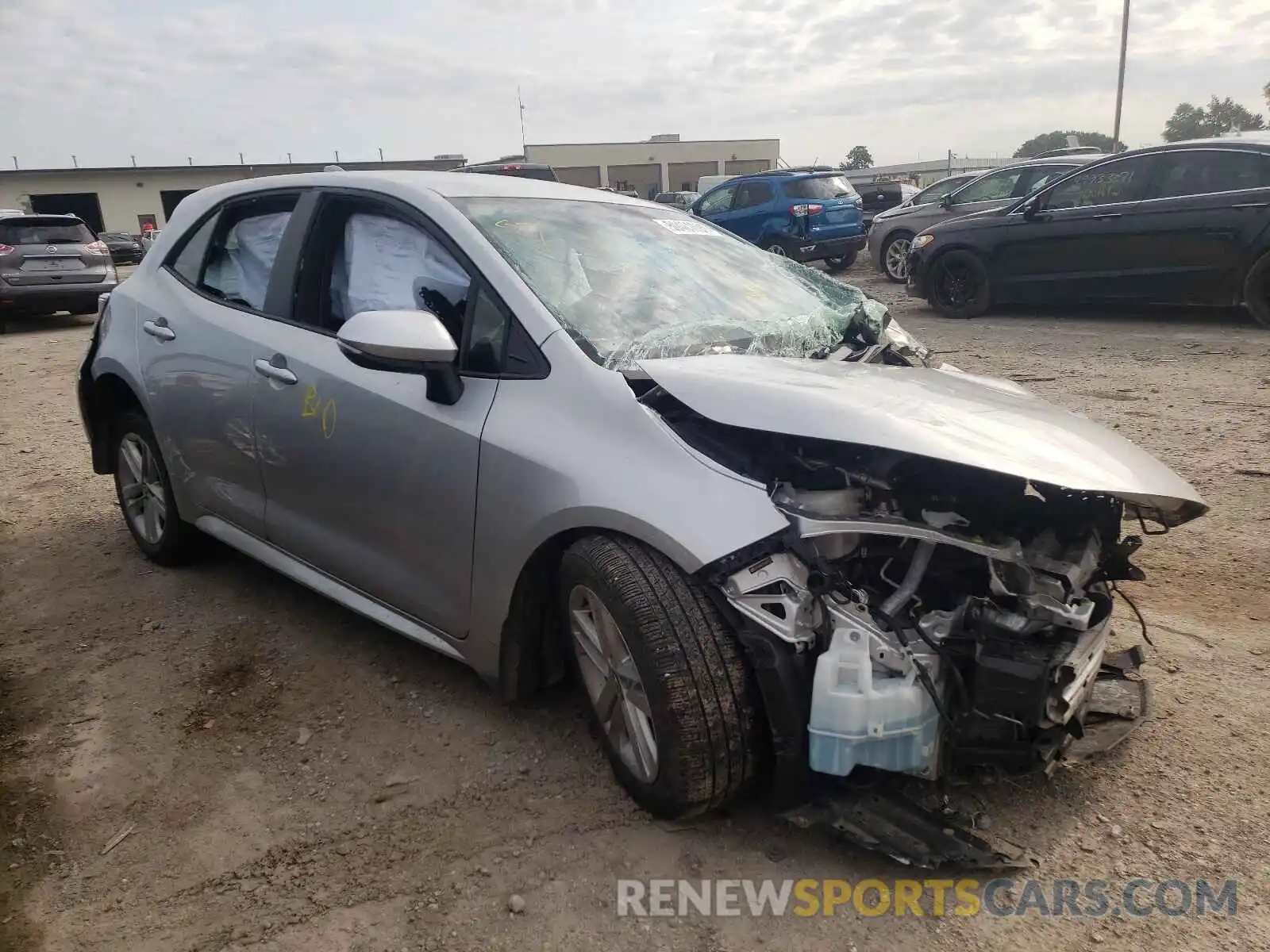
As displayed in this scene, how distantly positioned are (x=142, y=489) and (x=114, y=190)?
156ft

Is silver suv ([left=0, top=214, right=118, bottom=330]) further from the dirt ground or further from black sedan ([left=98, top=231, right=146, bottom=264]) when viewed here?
black sedan ([left=98, top=231, right=146, bottom=264])

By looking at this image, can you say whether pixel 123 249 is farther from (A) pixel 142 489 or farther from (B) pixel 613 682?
(B) pixel 613 682

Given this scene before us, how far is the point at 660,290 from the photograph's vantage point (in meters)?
3.03

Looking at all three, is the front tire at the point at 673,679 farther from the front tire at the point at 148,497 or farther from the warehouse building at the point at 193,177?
the warehouse building at the point at 193,177

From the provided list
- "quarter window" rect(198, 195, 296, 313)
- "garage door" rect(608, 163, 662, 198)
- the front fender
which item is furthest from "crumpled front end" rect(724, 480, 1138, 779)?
"garage door" rect(608, 163, 662, 198)

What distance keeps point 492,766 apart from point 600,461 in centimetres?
99

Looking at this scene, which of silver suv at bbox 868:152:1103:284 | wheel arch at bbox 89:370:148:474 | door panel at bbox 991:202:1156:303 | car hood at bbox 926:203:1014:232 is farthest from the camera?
silver suv at bbox 868:152:1103:284

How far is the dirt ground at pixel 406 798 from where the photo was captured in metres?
2.14

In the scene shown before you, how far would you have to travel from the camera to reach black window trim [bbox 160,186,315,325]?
339cm

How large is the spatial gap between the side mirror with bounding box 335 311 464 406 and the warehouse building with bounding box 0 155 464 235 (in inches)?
1621

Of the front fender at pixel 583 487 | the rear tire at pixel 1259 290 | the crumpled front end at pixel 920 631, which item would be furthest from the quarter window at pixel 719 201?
the crumpled front end at pixel 920 631

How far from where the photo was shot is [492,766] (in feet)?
9.01

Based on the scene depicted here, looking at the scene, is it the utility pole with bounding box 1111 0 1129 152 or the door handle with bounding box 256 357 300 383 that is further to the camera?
the utility pole with bounding box 1111 0 1129 152

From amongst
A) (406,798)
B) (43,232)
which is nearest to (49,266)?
(43,232)
